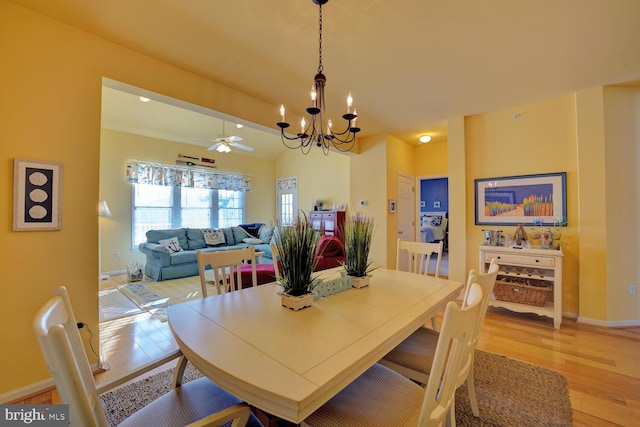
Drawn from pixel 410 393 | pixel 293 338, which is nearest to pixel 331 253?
pixel 410 393

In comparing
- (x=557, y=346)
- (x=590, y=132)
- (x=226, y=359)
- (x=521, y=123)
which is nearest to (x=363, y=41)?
(x=226, y=359)

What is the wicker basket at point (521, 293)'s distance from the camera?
10.00ft

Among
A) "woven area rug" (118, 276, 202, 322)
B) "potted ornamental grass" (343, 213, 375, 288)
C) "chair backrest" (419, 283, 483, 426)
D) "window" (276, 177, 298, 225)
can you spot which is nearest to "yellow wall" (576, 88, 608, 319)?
"potted ornamental grass" (343, 213, 375, 288)

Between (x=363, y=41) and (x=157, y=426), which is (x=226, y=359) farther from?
(x=363, y=41)

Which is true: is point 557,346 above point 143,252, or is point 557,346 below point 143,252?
below

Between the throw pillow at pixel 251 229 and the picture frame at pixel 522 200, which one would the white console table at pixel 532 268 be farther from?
the throw pillow at pixel 251 229

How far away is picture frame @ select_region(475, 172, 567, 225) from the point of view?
3.34 meters

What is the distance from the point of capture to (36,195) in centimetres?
193

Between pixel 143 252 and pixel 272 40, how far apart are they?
502 centimetres

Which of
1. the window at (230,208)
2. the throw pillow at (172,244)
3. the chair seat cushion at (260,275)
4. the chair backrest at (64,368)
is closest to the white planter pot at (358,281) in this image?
the chair backrest at (64,368)

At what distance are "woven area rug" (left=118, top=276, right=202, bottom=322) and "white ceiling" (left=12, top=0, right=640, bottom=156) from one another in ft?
9.53

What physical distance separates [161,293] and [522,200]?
215 inches

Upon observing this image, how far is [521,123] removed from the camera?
11.8 ft

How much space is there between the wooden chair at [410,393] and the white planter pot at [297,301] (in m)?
0.43
